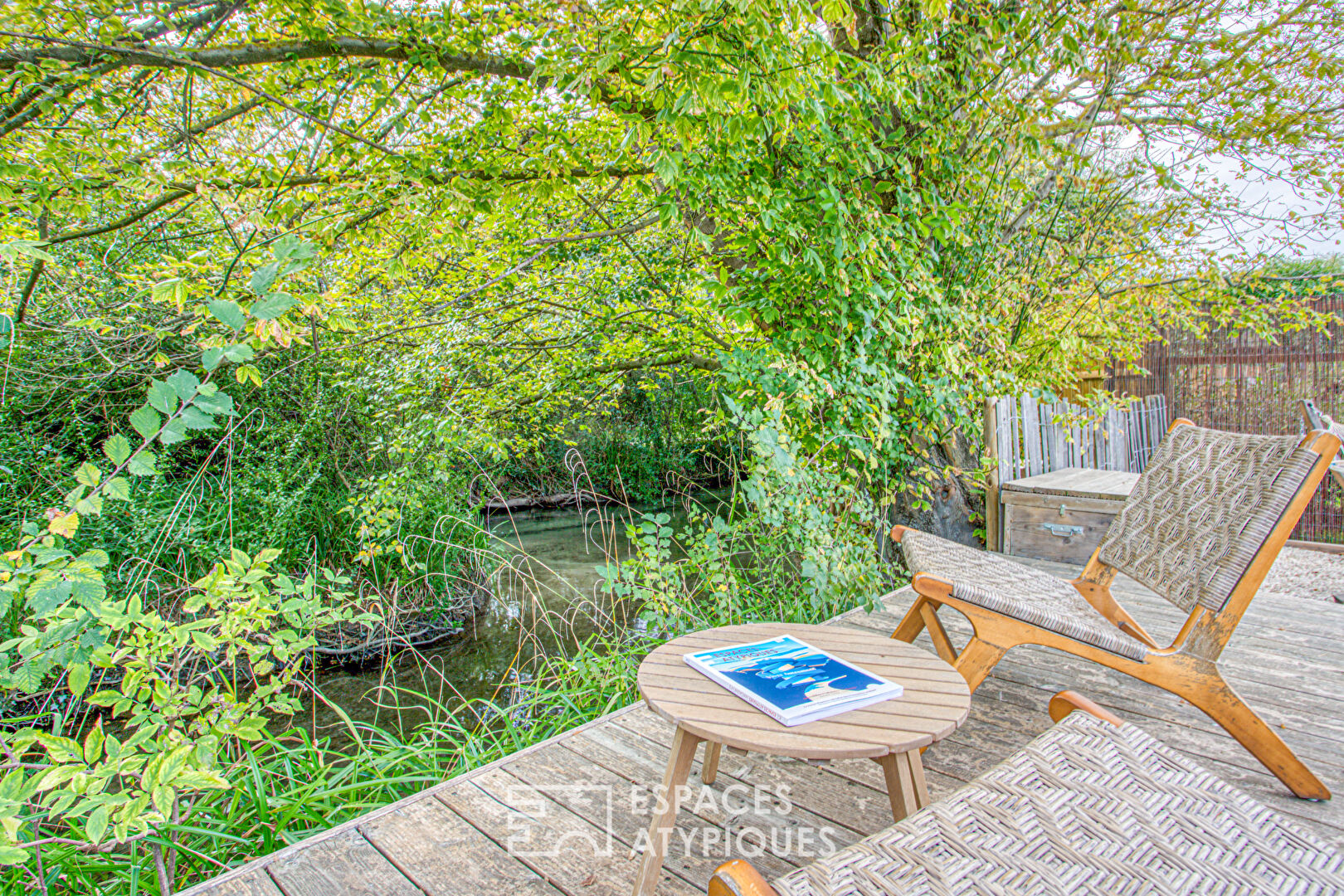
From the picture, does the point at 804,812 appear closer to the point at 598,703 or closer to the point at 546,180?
the point at 598,703

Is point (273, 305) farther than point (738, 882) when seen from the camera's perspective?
Yes

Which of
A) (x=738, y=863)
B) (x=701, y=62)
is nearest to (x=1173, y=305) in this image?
(x=701, y=62)

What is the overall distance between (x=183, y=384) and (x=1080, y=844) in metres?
1.65

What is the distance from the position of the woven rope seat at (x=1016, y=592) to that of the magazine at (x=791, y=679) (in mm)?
561

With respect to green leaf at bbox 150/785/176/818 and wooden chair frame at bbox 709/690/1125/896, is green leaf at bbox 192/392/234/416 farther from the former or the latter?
wooden chair frame at bbox 709/690/1125/896

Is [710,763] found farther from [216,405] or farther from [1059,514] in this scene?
[1059,514]

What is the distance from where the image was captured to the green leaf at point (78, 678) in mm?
1162

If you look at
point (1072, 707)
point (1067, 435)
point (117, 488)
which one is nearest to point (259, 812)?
point (117, 488)

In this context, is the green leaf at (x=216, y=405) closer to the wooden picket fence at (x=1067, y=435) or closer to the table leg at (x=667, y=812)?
the table leg at (x=667, y=812)

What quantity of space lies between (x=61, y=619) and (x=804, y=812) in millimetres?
1635

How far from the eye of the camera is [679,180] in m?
2.85

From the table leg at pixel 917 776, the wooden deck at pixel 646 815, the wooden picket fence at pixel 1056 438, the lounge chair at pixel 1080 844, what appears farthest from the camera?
the wooden picket fence at pixel 1056 438

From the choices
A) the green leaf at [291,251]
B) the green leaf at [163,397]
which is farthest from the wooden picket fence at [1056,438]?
the green leaf at [163,397]

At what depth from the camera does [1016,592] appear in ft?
6.78
